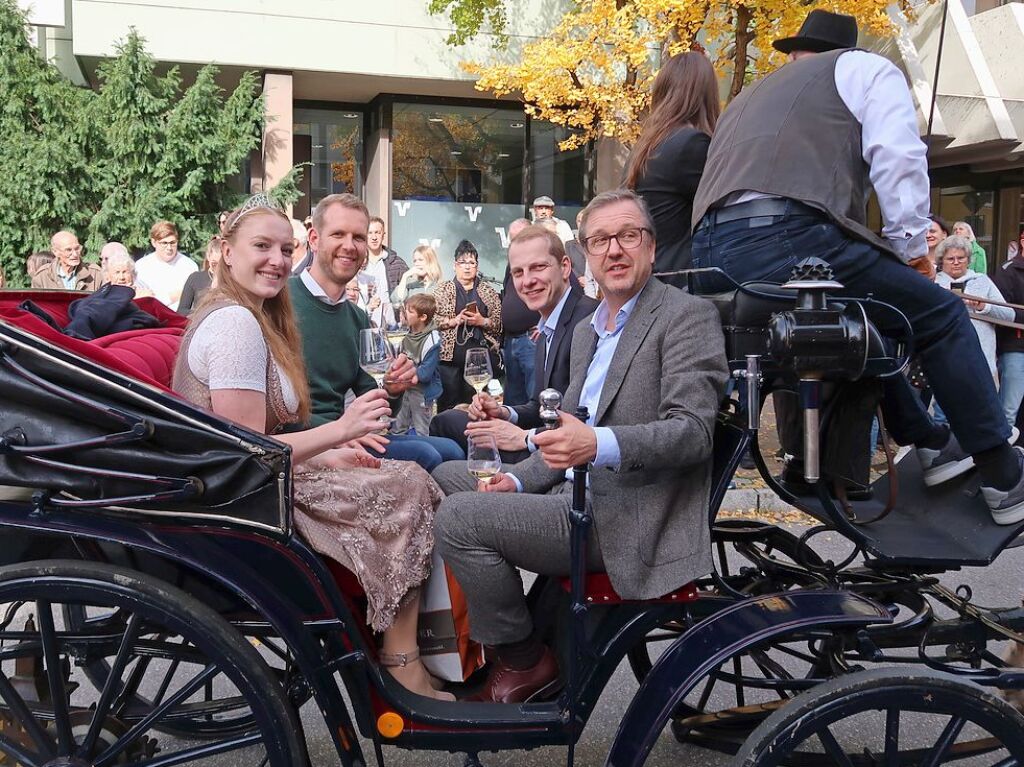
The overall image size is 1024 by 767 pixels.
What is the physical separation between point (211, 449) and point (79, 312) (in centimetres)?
97

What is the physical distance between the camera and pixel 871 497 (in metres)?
2.99

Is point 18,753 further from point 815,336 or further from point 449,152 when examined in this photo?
point 449,152

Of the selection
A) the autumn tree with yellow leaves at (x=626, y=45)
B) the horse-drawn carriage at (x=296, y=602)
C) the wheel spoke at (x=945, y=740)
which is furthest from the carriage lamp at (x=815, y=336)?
the autumn tree with yellow leaves at (x=626, y=45)

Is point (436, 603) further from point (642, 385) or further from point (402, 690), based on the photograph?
point (642, 385)

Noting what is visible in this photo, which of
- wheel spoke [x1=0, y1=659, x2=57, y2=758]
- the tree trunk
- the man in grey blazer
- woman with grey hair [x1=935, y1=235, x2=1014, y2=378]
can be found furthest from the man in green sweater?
the tree trunk

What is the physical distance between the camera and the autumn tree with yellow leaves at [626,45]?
10094 mm

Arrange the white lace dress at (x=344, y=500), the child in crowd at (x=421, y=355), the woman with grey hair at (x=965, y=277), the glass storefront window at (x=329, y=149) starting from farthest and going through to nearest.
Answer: the glass storefront window at (x=329, y=149), the woman with grey hair at (x=965, y=277), the child in crowd at (x=421, y=355), the white lace dress at (x=344, y=500)

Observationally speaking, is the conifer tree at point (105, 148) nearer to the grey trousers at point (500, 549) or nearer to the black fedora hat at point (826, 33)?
the black fedora hat at point (826, 33)

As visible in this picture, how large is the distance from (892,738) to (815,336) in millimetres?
992

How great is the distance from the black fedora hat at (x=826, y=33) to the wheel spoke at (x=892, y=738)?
203cm

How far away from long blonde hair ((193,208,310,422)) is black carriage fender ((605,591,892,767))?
4.24 feet

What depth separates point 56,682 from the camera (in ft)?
7.26

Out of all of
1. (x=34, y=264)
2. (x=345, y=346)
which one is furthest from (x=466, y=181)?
(x=345, y=346)

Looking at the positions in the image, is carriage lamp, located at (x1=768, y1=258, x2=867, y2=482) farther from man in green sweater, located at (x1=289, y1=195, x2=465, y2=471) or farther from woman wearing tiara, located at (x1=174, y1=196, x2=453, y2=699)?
man in green sweater, located at (x1=289, y1=195, x2=465, y2=471)
